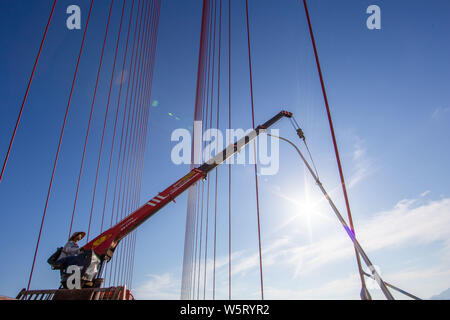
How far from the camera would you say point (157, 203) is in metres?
7.35

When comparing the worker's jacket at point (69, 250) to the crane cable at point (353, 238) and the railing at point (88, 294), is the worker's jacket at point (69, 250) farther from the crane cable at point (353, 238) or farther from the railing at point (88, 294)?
the crane cable at point (353, 238)

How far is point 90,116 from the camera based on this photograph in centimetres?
645

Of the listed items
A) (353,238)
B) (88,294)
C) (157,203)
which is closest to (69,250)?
(88,294)

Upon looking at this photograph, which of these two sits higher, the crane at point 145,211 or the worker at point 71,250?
the crane at point 145,211

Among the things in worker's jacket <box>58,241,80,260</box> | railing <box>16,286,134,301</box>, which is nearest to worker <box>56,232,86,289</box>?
worker's jacket <box>58,241,80,260</box>

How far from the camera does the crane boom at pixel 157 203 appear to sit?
20.2ft

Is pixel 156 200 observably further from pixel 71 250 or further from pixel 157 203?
pixel 71 250

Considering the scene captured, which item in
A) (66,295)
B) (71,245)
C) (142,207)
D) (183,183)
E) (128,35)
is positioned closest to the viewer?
(66,295)

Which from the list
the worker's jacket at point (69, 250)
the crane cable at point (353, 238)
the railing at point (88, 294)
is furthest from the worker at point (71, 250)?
the crane cable at point (353, 238)

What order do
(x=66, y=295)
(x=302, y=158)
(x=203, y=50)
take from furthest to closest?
(x=203, y=50), (x=302, y=158), (x=66, y=295)

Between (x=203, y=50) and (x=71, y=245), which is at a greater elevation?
(x=203, y=50)
